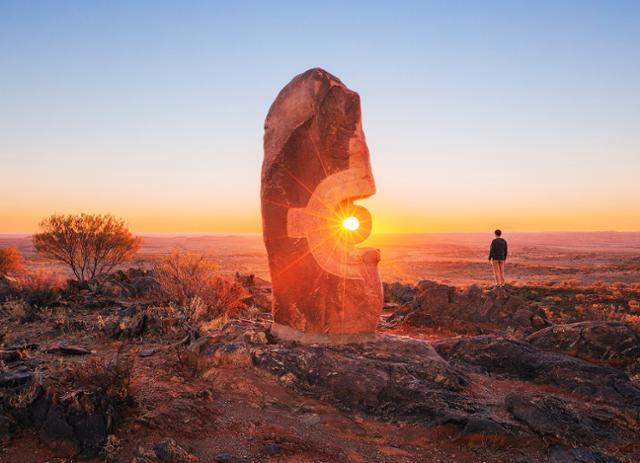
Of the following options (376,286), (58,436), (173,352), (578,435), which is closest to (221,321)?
(173,352)

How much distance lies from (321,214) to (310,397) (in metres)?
2.71

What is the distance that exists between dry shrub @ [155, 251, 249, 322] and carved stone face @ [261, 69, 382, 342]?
378 centimetres

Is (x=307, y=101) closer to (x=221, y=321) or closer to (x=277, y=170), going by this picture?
(x=277, y=170)

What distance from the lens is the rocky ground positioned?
14.0 feet

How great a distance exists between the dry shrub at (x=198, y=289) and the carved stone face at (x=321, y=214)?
3.78 metres

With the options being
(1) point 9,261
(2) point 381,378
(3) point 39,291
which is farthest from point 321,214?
(1) point 9,261

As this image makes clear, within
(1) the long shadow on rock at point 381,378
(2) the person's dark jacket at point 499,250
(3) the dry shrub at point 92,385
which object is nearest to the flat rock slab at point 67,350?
(3) the dry shrub at point 92,385

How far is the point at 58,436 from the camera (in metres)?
4.18

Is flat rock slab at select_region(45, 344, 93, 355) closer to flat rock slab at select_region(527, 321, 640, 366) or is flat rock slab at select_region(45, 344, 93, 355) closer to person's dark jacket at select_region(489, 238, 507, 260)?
flat rock slab at select_region(527, 321, 640, 366)

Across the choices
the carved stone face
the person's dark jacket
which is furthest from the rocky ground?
the person's dark jacket

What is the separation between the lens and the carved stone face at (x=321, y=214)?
266 inches

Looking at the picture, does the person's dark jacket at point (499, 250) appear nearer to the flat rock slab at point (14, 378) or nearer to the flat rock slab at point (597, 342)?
the flat rock slab at point (597, 342)

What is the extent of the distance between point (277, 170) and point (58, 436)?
4359mm

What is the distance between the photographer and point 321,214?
689 cm
